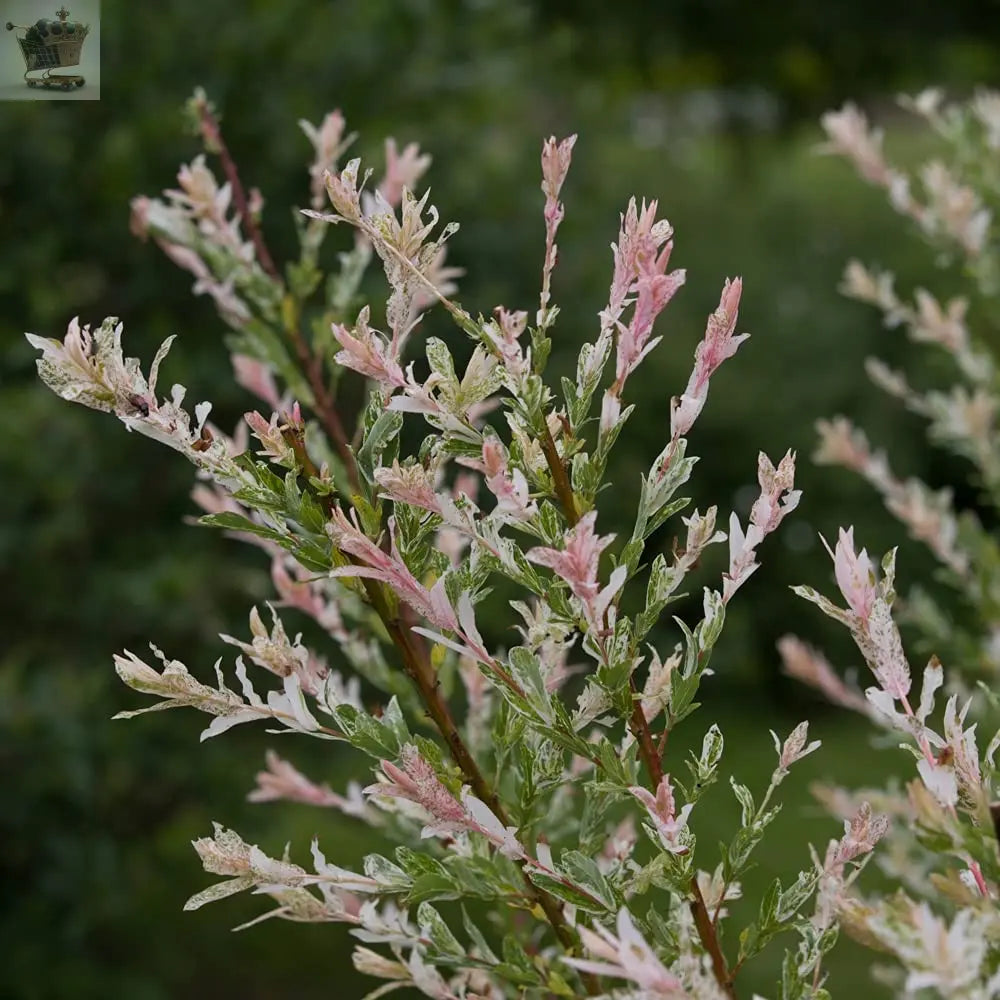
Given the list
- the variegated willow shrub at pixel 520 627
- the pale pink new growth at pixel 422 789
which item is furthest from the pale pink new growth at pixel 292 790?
the pale pink new growth at pixel 422 789

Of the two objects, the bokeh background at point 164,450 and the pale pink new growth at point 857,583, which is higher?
the pale pink new growth at point 857,583

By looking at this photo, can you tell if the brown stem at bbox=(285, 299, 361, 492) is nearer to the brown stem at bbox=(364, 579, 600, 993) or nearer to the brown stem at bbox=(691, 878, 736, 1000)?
the brown stem at bbox=(364, 579, 600, 993)

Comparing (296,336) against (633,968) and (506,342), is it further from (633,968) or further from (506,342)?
(633,968)

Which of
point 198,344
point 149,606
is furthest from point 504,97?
point 149,606

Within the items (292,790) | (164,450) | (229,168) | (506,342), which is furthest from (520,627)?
(164,450)

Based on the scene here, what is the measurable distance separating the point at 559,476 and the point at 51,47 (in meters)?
1.05

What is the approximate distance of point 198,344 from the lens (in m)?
4.88

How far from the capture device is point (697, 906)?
1004mm

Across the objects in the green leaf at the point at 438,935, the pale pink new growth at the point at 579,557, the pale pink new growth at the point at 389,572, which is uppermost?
the pale pink new growth at the point at 579,557

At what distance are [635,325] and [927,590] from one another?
26.3 ft

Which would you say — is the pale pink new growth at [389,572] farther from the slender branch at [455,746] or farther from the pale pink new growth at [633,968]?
the pale pink new growth at [633,968]

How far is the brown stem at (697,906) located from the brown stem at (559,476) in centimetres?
14

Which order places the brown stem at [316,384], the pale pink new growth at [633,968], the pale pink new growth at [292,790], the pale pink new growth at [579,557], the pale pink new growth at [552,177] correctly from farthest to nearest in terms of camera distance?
1. the brown stem at [316,384]
2. the pale pink new growth at [292,790]
3. the pale pink new growth at [552,177]
4. the pale pink new growth at [579,557]
5. the pale pink new growth at [633,968]

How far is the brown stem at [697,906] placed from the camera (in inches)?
39.3
